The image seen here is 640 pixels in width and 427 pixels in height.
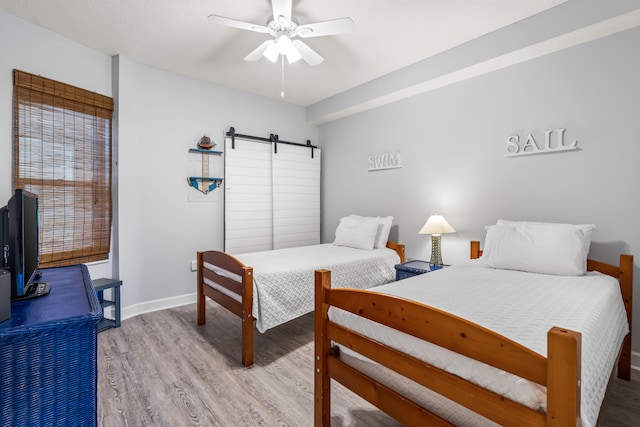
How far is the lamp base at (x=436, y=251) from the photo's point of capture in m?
3.14

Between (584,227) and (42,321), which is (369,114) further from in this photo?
(42,321)

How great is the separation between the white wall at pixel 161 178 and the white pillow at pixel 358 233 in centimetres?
155

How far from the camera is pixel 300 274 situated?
2.67 metres

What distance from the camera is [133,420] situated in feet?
5.70

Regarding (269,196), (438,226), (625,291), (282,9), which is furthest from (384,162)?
(625,291)

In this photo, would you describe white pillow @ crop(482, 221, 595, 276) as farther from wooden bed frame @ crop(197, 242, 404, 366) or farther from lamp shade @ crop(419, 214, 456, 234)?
wooden bed frame @ crop(197, 242, 404, 366)

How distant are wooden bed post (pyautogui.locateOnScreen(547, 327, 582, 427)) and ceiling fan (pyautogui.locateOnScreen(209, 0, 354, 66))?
2094 mm

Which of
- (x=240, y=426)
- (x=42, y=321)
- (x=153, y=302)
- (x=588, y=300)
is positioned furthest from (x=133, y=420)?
(x=588, y=300)

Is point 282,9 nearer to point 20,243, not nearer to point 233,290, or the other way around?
point 20,243

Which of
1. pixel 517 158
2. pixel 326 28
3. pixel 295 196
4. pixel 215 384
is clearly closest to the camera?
pixel 215 384

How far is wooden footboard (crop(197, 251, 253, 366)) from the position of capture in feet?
7.67

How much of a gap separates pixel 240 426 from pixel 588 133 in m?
3.18

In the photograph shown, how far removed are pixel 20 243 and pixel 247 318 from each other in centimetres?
141

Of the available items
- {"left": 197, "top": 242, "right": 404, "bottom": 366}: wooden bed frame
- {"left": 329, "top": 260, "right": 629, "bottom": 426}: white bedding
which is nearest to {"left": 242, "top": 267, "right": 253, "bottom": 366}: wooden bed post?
{"left": 197, "top": 242, "right": 404, "bottom": 366}: wooden bed frame
